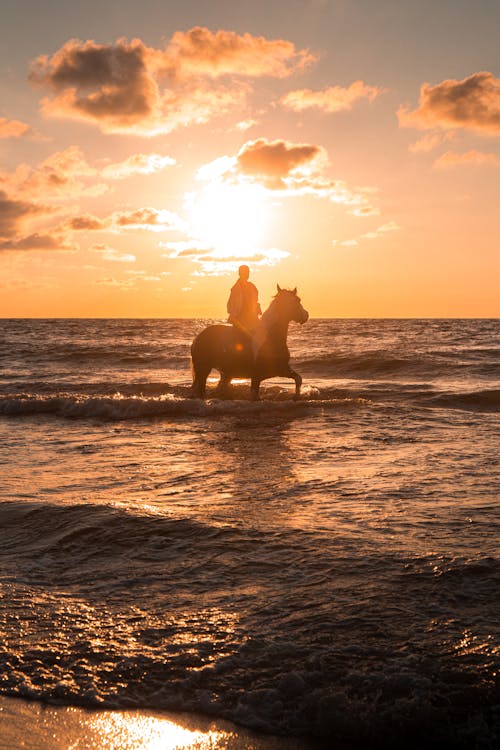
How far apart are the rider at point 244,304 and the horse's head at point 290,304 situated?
2.24 feet

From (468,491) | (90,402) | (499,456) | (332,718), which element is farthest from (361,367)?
(332,718)

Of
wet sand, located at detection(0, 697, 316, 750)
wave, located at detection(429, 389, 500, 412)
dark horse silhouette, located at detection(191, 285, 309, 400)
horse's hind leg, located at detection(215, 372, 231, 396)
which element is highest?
dark horse silhouette, located at detection(191, 285, 309, 400)

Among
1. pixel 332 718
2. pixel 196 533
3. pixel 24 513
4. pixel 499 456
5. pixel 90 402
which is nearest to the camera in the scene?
pixel 332 718

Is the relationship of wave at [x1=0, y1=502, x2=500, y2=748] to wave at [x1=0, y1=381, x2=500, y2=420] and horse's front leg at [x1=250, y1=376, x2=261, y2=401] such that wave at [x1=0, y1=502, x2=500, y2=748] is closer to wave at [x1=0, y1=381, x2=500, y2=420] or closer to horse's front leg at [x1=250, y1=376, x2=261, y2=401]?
wave at [x1=0, y1=381, x2=500, y2=420]

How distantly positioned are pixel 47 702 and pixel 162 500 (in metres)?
2.96

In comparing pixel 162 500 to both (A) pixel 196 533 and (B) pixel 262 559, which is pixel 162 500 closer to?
(A) pixel 196 533

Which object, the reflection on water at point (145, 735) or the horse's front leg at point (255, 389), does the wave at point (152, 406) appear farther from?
the reflection on water at point (145, 735)

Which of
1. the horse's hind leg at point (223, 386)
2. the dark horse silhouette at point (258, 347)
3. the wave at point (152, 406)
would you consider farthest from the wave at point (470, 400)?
the horse's hind leg at point (223, 386)

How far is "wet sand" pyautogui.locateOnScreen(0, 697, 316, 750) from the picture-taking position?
2.41 metres

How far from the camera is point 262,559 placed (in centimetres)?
409

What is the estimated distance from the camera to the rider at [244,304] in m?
13.0

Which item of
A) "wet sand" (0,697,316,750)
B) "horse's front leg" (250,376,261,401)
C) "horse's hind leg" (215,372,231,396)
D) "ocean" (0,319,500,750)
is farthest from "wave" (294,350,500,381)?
"wet sand" (0,697,316,750)

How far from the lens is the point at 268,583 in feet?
12.1

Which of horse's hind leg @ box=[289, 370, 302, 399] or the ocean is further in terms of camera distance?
horse's hind leg @ box=[289, 370, 302, 399]
